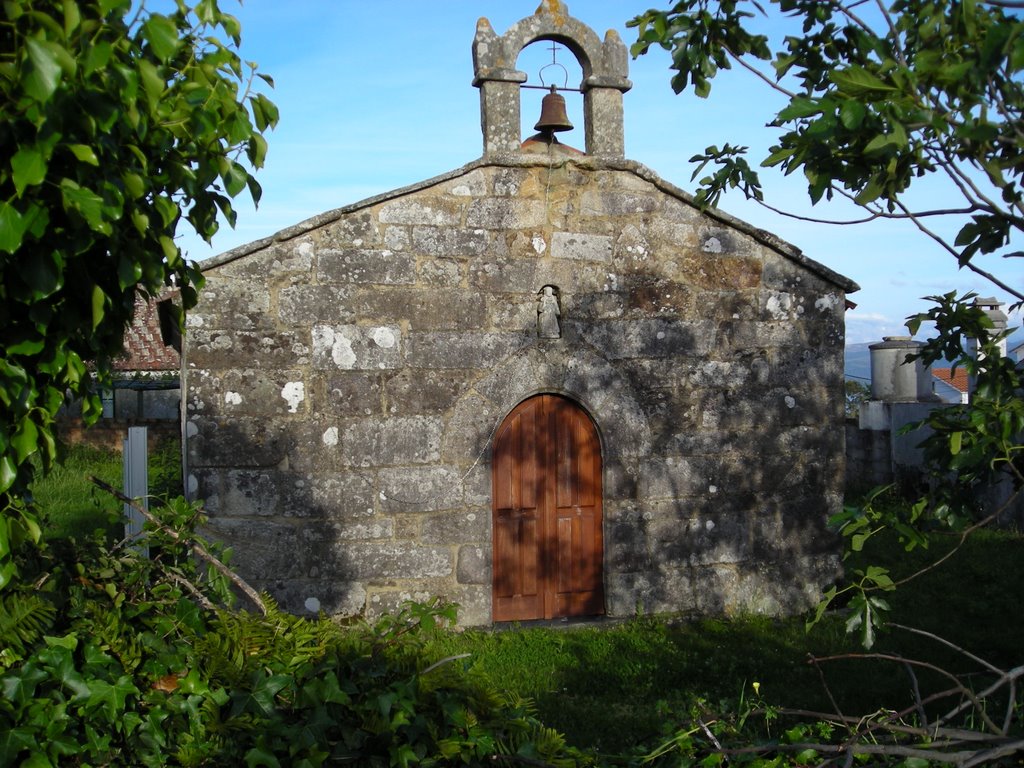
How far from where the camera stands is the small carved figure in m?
6.95

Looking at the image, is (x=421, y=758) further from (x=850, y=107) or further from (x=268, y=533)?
(x=268, y=533)

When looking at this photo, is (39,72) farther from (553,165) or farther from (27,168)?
(553,165)

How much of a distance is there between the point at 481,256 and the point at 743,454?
250cm

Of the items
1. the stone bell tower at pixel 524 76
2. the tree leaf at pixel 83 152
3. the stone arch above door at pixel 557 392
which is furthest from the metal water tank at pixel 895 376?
the tree leaf at pixel 83 152

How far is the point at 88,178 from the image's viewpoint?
7.86 ft

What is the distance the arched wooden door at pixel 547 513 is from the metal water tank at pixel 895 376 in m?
7.88

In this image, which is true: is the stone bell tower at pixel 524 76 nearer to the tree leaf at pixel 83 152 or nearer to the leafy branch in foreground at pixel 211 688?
the leafy branch in foreground at pixel 211 688

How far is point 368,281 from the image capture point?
6.61 meters

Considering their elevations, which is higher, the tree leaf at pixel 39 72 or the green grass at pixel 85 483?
the tree leaf at pixel 39 72

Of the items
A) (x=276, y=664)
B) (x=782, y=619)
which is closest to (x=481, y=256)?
(x=782, y=619)

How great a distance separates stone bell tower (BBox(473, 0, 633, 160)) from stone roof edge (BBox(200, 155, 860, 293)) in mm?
106

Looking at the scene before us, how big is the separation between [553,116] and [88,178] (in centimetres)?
507

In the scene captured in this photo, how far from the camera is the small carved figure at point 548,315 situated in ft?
22.8

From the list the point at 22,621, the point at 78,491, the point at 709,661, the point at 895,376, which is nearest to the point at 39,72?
the point at 22,621
